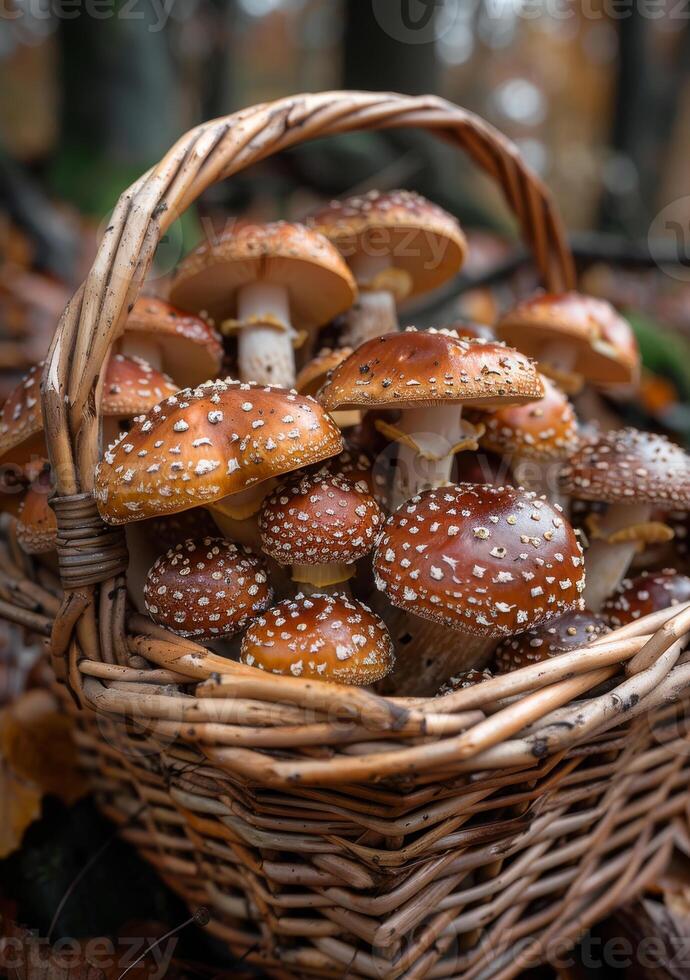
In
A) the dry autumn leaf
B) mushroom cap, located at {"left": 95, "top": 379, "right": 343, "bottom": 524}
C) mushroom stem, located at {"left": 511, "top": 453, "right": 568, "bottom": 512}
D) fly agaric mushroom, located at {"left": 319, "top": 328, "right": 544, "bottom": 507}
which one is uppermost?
fly agaric mushroom, located at {"left": 319, "top": 328, "right": 544, "bottom": 507}

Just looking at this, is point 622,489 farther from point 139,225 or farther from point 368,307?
point 139,225

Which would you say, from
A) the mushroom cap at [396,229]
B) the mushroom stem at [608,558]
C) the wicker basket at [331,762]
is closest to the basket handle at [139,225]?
the wicker basket at [331,762]

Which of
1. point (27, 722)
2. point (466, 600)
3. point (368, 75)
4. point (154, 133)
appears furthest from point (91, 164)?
point (466, 600)

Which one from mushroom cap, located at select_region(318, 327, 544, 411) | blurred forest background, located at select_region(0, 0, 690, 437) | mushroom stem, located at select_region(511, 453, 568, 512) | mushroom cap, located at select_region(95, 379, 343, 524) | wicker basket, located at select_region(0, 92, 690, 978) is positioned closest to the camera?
wicker basket, located at select_region(0, 92, 690, 978)

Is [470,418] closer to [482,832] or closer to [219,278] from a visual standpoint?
[219,278]

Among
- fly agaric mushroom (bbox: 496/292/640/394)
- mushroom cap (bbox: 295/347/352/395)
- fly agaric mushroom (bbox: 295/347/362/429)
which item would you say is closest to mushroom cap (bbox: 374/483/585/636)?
fly agaric mushroom (bbox: 295/347/362/429)

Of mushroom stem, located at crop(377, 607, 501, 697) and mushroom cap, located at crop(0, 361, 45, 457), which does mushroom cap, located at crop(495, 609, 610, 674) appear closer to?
mushroom stem, located at crop(377, 607, 501, 697)
